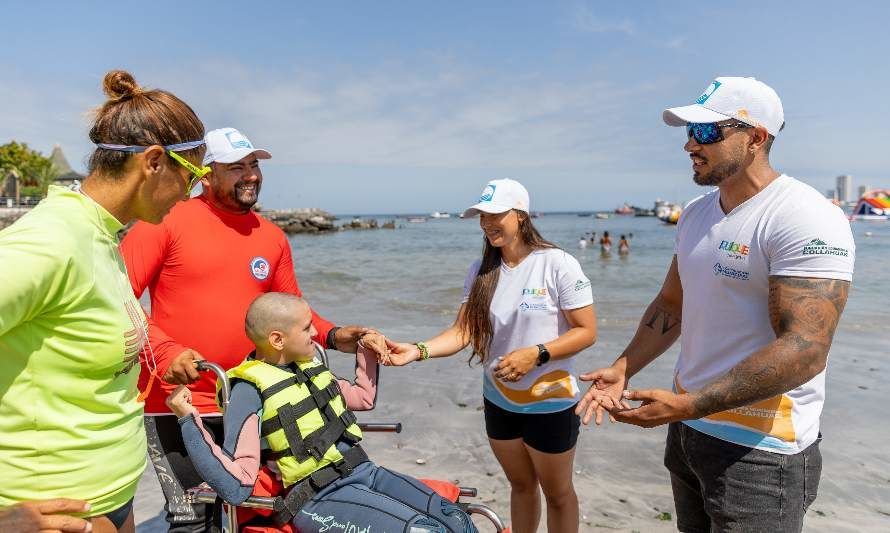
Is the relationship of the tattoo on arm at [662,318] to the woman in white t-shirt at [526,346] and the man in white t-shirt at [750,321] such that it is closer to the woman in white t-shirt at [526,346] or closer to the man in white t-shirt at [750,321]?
the man in white t-shirt at [750,321]

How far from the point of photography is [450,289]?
19.7m

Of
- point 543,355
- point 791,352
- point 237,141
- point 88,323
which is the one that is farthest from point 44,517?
point 543,355

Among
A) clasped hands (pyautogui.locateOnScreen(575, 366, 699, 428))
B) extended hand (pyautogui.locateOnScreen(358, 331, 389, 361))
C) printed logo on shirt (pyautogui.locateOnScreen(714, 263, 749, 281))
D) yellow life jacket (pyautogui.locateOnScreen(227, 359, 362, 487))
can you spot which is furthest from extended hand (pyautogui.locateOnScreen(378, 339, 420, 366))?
printed logo on shirt (pyautogui.locateOnScreen(714, 263, 749, 281))

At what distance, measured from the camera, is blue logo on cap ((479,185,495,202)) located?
12.2 feet

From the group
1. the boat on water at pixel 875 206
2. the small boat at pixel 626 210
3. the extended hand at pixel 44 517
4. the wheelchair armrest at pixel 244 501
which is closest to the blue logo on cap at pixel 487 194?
the wheelchair armrest at pixel 244 501

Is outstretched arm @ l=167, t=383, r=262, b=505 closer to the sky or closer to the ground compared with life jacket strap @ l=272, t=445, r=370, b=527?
closer to the sky

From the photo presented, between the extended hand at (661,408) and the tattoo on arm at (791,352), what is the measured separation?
4cm

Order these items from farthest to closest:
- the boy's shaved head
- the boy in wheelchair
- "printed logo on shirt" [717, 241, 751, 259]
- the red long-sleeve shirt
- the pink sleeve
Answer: the pink sleeve, the red long-sleeve shirt, the boy's shaved head, the boy in wheelchair, "printed logo on shirt" [717, 241, 751, 259]

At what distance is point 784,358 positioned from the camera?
6.83 ft

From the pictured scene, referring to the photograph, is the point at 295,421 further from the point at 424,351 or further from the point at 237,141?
the point at 237,141

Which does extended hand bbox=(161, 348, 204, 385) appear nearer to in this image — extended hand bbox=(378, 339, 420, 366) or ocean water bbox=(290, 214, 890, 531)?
extended hand bbox=(378, 339, 420, 366)

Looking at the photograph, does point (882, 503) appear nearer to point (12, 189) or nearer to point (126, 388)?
point (126, 388)

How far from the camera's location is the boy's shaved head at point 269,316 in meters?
2.80

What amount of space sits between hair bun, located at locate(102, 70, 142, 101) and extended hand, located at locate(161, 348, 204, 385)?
122 cm
